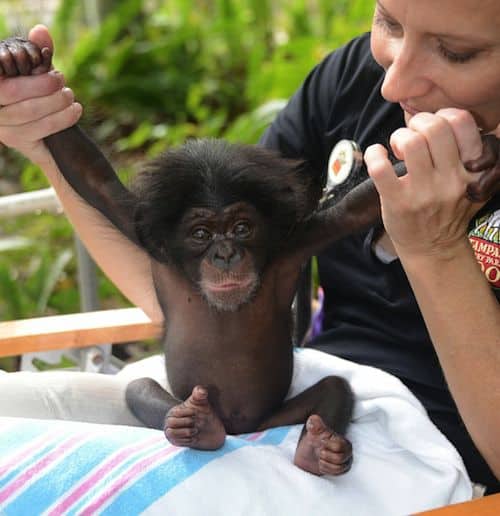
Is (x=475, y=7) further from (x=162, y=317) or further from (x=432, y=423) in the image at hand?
(x=162, y=317)

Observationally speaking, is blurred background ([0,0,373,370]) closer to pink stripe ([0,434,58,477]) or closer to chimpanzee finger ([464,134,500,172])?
pink stripe ([0,434,58,477])

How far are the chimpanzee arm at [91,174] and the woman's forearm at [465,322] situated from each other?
467mm

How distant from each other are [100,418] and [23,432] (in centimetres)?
23

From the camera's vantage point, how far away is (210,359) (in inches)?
52.4

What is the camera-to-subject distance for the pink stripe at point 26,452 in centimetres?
112

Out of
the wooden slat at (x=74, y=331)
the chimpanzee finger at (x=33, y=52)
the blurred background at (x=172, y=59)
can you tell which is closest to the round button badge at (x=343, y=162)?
the wooden slat at (x=74, y=331)

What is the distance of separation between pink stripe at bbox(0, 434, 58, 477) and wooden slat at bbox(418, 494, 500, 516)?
1.69ft

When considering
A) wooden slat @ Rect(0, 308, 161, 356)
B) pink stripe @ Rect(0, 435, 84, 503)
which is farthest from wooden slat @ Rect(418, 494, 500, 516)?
wooden slat @ Rect(0, 308, 161, 356)

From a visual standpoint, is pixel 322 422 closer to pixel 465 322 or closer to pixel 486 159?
pixel 465 322

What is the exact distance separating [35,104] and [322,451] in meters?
0.63

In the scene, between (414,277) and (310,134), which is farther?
(310,134)

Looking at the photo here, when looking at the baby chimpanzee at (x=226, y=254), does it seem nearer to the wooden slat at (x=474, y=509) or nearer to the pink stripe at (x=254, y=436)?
the pink stripe at (x=254, y=436)

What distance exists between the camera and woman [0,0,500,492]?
3.20 ft

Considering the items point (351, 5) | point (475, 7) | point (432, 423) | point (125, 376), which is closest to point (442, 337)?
point (432, 423)
